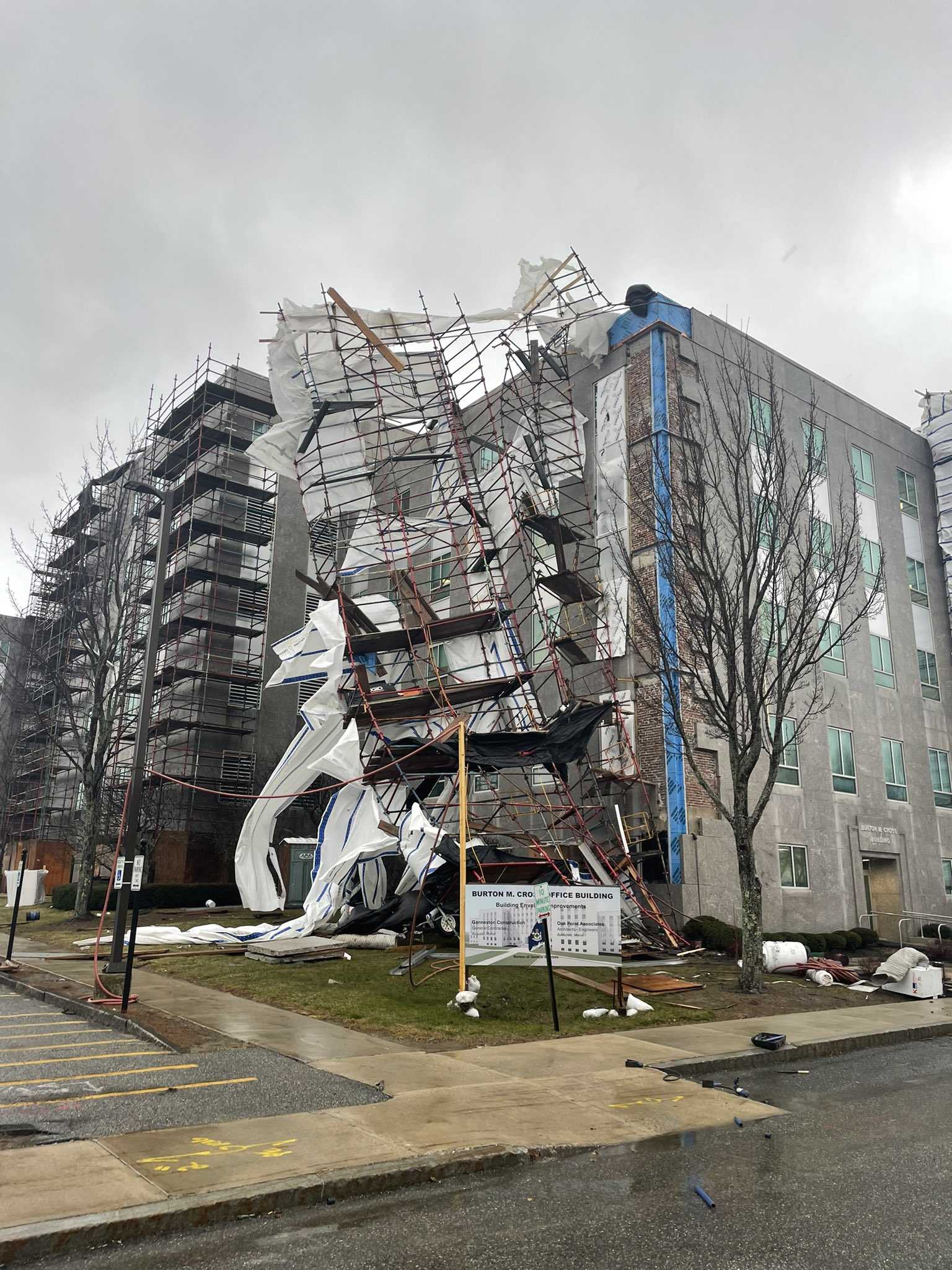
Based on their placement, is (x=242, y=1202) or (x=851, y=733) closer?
(x=242, y=1202)

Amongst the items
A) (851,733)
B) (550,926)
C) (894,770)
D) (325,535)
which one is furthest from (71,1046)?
(894,770)

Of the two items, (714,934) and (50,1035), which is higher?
(714,934)

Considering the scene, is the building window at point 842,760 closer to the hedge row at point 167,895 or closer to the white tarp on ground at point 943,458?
the white tarp on ground at point 943,458

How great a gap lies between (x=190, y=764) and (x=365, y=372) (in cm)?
1895

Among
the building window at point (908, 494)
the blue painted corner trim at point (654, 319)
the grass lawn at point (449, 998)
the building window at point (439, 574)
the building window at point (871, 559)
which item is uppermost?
the blue painted corner trim at point (654, 319)

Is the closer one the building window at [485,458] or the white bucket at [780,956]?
the white bucket at [780,956]

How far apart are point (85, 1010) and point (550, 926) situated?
635cm

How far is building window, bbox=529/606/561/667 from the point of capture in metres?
24.0

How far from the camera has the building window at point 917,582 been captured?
32.3 meters

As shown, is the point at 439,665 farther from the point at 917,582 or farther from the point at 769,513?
the point at 917,582

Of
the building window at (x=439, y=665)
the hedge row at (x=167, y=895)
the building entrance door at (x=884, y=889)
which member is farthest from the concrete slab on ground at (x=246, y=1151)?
the building entrance door at (x=884, y=889)

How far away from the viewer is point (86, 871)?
86.3 ft

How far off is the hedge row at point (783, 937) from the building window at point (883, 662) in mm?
8256

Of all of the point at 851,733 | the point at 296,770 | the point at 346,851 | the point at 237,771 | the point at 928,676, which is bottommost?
the point at 346,851
